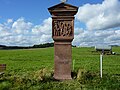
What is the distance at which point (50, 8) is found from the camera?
13055 millimetres

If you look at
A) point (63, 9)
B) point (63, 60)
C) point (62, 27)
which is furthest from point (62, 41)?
point (63, 9)

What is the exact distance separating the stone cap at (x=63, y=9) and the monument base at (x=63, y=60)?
4.35 ft

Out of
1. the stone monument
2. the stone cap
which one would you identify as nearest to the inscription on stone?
the stone monument

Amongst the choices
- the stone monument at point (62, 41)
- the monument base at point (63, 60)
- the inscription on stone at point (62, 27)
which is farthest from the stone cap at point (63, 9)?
the monument base at point (63, 60)

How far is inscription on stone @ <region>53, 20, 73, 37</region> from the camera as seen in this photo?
1338 centimetres

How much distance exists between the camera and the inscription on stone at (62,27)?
13.4m

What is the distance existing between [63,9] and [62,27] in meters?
0.84

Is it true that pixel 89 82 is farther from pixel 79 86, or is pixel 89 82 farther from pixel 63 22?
pixel 63 22

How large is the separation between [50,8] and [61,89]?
149 inches

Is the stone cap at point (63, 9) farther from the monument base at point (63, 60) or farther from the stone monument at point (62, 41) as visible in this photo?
the monument base at point (63, 60)

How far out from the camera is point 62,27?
44.1 feet

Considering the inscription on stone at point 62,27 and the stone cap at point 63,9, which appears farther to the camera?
the inscription on stone at point 62,27

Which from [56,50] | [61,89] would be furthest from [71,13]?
[61,89]

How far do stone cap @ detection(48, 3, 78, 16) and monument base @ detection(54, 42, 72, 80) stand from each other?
4.35 ft
